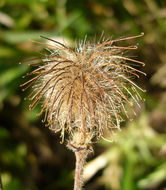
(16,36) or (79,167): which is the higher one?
(16,36)

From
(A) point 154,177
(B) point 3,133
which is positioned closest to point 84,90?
(A) point 154,177

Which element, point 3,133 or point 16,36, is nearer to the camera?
point 3,133

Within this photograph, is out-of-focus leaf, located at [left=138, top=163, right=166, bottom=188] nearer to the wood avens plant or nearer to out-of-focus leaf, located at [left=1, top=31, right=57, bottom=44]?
the wood avens plant

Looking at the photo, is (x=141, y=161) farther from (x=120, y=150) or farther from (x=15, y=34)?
(x=15, y=34)

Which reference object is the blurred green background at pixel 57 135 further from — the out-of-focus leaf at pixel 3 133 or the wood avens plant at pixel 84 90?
the wood avens plant at pixel 84 90

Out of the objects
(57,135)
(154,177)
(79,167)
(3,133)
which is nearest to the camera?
(79,167)

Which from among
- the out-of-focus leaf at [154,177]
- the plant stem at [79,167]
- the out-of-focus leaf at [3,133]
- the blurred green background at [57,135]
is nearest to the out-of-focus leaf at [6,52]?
the blurred green background at [57,135]

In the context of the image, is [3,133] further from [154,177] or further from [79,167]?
[79,167]

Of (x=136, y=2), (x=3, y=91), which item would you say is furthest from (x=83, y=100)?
(x=136, y=2)

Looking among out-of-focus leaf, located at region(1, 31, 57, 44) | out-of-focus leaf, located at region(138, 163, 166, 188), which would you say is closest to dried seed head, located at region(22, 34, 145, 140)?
out-of-focus leaf, located at region(138, 163, 166, 188)
